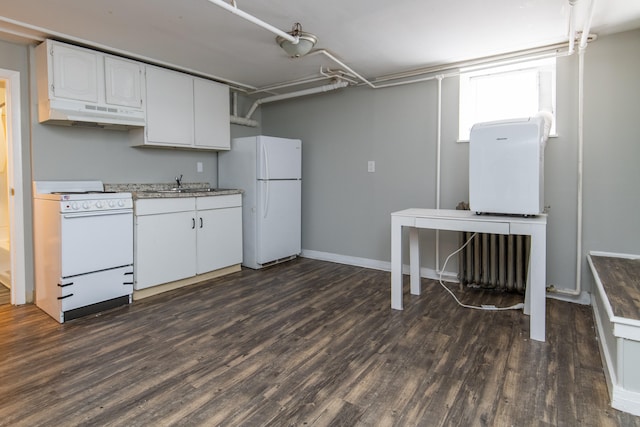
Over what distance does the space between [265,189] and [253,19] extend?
2129 mm

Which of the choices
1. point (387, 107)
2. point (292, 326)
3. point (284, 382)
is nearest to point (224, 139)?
point (387, 107)

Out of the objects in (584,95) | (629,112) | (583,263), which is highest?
(584,95)

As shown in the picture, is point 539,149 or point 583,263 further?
point 583,263

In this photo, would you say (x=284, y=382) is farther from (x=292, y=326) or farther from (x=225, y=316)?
(x=225, y=316)

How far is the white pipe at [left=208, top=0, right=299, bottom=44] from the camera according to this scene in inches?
81.6

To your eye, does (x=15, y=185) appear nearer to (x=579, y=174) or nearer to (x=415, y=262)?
(x=415, y=262)

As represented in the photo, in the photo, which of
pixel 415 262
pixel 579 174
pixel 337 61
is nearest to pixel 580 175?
pixel 579 174

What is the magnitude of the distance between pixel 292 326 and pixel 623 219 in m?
2.78

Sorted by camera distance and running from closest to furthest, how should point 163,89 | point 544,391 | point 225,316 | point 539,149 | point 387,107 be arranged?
point 544,391 → point 539,149 → point 225,316 → point 163,89 → point 387,107

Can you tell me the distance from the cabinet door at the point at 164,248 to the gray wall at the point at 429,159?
1686 mm

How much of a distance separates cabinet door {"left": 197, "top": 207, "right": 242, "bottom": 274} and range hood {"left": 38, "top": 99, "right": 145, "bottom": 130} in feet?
3.55

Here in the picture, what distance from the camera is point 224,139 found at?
421 centimetres

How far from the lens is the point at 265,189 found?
4176mm

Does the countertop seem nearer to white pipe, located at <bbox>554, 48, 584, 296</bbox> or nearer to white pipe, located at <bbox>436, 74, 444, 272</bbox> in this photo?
white pipe, located at <bbox>436, 74, 444, 272</bbox>
